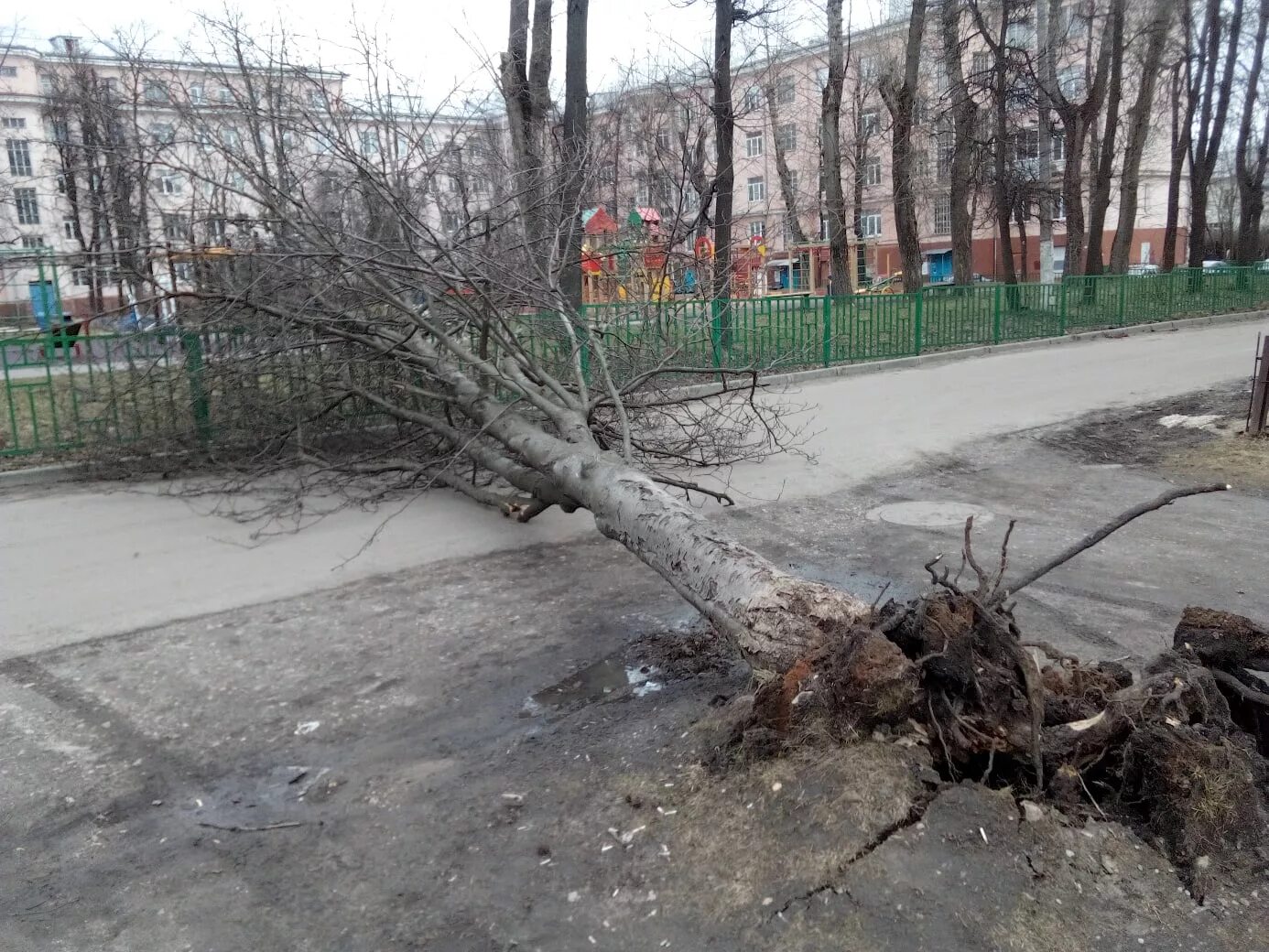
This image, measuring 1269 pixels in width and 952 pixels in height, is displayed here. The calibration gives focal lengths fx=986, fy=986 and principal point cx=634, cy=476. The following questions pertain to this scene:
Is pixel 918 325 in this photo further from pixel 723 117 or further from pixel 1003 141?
pixel 1003 141

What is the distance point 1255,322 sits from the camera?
23734mm

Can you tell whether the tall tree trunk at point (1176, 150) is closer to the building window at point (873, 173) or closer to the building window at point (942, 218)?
the building window at point (873, 173)

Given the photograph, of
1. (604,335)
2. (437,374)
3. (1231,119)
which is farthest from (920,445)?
(1231,119)

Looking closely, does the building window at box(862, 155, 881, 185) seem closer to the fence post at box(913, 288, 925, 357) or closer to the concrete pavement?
the fence post at box(913, 288, 925, 357)

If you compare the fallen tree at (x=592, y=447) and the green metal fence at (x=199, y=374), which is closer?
the fallen tree at (x=592, y=447)

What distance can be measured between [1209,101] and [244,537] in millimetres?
33092

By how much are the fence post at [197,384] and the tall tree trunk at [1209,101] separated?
28.7m

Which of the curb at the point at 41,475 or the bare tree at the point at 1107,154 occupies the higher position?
the bare tree at the point at 1107,154

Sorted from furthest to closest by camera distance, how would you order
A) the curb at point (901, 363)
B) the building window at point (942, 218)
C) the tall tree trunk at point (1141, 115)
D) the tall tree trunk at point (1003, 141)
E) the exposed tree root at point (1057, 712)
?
1. the building window at point (942, 218)
2. the tall tree trunk at point (1141, 115)
3. the tall tree trunk at point (1003, 141)
4. the curb at point (901, 363)
5. the exposed tree root at point (1057, 712)

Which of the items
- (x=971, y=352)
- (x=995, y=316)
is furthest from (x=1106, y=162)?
(x=971, y=352)

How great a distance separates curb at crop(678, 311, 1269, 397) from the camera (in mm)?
14625

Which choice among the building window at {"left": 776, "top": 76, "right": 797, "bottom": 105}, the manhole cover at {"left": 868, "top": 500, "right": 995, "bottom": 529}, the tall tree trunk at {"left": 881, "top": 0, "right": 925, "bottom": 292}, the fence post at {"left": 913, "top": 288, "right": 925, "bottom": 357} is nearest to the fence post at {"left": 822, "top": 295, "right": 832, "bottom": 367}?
the fence post at {"left": 913, "top": 288, "right": 925, "bottom": 357}

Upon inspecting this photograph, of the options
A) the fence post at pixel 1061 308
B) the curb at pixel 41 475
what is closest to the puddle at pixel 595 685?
the curb at pixel 41 475

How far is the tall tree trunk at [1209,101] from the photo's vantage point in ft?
93.5
